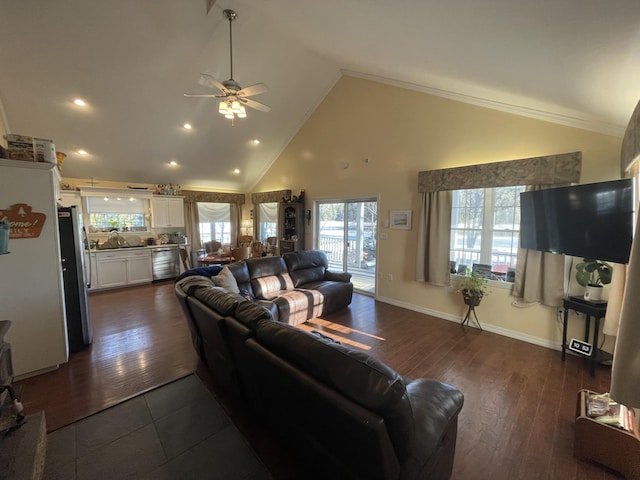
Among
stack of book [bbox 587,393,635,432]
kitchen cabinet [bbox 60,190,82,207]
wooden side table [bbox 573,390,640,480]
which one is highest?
kitchen cabinet [bbox 60,190,82,207]

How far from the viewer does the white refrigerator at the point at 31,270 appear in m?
2.35

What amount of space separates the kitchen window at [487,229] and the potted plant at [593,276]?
0.77m

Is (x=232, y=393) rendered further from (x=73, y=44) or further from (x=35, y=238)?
(x=73, y=44)

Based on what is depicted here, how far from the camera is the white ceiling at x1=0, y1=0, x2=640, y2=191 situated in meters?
1.75

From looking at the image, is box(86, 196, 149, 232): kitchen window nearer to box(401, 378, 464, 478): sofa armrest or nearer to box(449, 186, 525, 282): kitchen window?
box(449, 186, 525, 282): kitchen window

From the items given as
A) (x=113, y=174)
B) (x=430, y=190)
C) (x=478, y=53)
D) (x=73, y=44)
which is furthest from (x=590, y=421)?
(x=113, y=174)

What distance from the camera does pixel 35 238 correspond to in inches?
96.7

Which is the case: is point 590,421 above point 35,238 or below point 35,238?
below

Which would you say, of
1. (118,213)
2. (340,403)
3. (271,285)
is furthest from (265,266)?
(118,213)

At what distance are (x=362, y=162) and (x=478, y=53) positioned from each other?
299cm

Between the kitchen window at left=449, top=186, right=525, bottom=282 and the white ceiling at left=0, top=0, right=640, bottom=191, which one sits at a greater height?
the white ceiling at left=0, top=0, right=640, bottom=191

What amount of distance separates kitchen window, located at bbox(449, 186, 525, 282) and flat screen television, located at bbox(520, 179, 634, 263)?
44 cm

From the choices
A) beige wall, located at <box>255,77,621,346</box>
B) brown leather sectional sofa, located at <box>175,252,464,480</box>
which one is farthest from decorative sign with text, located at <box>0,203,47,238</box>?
beige wall, located at <box>255,77,621,346</box>

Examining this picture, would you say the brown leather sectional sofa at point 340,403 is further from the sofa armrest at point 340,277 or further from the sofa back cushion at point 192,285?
the sofa armrest at point 340,277
